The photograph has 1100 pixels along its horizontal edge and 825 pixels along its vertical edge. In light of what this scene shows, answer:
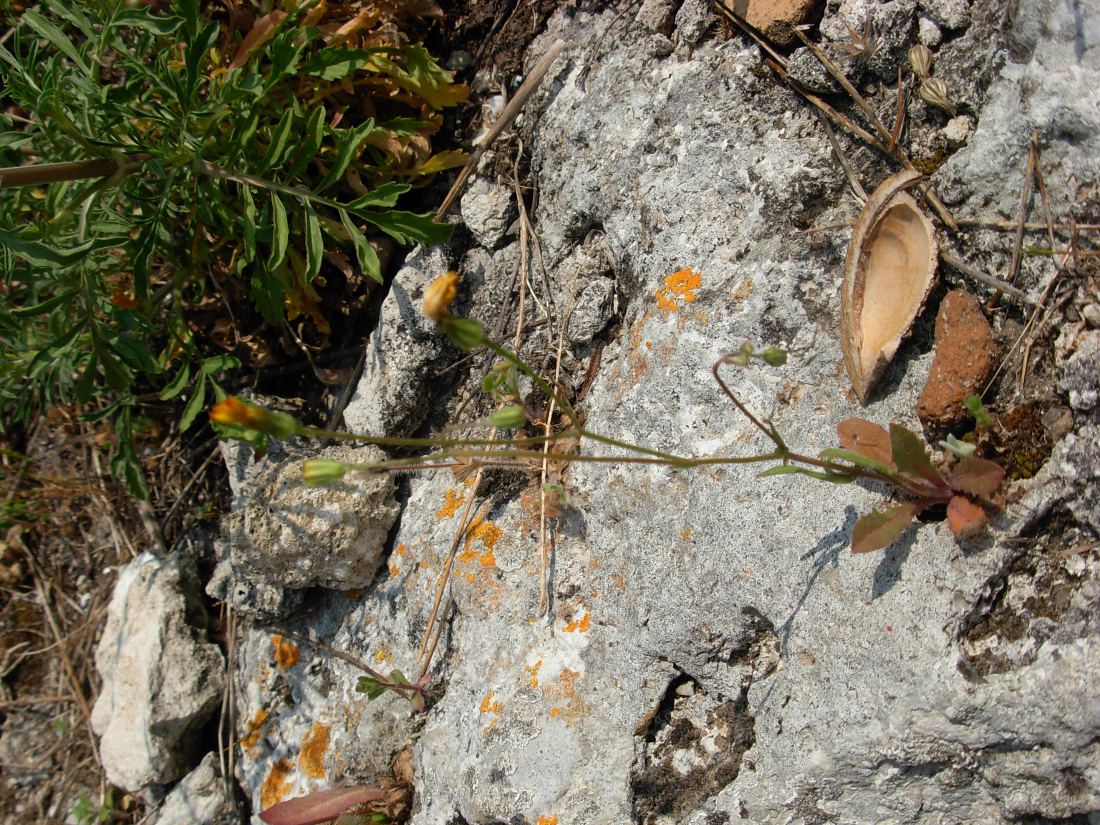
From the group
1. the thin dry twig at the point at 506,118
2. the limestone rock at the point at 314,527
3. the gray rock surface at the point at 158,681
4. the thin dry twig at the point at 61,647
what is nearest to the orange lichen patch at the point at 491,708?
the limestone rock at the point at 314,527

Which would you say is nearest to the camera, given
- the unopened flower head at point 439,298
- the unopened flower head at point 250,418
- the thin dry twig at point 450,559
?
the unopened flower head at point 439,298

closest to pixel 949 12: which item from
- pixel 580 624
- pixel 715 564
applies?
pixel 715 564

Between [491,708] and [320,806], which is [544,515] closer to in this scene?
[491,708]

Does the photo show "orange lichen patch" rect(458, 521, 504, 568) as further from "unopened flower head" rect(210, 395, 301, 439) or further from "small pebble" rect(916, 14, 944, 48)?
"small pebble" rect(916, 14, 944, 48)

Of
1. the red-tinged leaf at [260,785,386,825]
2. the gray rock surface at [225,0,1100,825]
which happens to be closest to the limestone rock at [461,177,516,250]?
the gray rock surface at [225,0,1100,825]

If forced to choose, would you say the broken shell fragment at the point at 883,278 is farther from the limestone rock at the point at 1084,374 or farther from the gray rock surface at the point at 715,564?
the limestone rock at the point at 1084,374

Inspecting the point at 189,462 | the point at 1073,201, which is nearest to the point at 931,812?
the point at 1073,201

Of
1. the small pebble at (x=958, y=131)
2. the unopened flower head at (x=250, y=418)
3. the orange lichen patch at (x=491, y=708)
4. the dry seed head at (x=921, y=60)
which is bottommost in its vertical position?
the orange lichen patch at (x=491, y=708)
